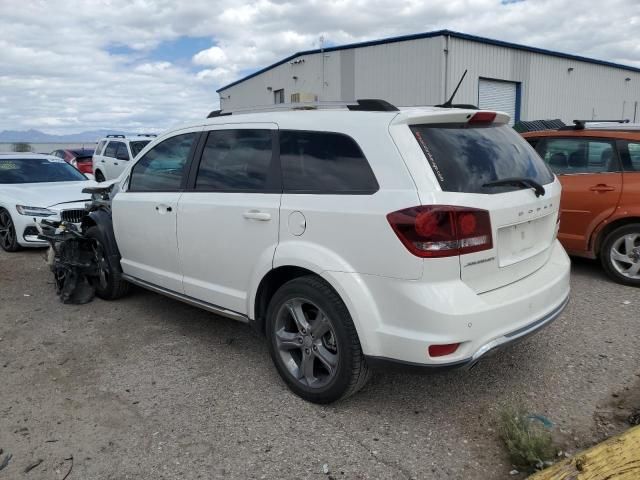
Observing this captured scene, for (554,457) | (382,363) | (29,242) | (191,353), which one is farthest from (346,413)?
(29,242)

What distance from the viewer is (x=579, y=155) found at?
19.2ft

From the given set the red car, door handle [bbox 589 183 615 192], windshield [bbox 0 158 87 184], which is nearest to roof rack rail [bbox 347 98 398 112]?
door handle [bbox 589 183 615 192]

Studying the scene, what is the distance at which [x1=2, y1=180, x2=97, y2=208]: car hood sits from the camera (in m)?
7.90

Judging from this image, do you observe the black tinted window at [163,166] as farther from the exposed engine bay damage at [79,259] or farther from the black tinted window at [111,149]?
the black tinted window at [111,149]

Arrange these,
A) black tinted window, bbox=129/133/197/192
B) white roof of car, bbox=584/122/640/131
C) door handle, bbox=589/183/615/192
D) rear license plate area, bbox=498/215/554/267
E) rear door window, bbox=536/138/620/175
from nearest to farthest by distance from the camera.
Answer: rear license plate area, bbox=498/215/554/267 → black tinted window, bbox=129/133/197/192 → door handle, bbox=589/183/615/192 → rear door window, bbox=536/138/620/175 → white roof of car, bbox=584/122/640/131

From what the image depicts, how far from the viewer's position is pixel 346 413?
3199mm

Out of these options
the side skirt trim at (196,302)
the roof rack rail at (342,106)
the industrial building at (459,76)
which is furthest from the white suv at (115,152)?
the roof rack rail at (342,106)

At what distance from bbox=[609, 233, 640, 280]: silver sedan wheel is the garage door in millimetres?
16669

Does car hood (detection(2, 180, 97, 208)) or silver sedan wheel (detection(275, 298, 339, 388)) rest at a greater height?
car hood (detection(2, 180, 97, 208))

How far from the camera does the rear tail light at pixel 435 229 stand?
8.63ft

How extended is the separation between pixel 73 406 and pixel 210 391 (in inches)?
33.9

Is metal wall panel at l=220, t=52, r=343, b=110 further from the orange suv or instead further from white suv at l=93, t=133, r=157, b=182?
the orange suv

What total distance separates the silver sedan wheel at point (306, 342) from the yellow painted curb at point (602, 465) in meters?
1.25

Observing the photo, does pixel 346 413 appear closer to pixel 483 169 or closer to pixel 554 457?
pixel 554 457
